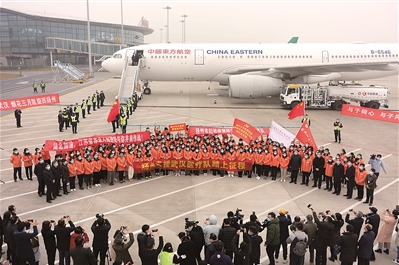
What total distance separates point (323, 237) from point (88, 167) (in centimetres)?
889

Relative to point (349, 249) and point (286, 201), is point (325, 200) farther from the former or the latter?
point (349, 249)

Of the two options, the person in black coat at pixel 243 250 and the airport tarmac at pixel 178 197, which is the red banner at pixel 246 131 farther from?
the person in black coat at pixel 243 250

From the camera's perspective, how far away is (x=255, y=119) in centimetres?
2495

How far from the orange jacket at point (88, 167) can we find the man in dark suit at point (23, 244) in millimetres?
5327

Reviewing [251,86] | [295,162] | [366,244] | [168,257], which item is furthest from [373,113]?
[168,257]

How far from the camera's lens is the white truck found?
27359 mm

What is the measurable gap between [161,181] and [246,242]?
7133 millimetres

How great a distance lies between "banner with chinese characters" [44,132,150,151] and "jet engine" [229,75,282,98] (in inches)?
657

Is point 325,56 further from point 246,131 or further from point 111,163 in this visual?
point 111,163

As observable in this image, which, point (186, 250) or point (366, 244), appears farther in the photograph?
point (366, 244)

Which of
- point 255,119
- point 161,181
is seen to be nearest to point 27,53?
point 255,119

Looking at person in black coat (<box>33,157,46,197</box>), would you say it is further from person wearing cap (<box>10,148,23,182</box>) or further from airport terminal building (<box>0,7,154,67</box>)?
airport terminal building (<box>0,7,154,67</box>)

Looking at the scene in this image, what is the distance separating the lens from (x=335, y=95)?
91.4 feet

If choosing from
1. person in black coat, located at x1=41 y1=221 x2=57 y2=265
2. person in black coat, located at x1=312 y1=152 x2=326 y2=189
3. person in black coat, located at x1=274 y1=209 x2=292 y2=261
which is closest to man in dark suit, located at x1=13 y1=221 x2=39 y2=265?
person in black coat, located at x1=41 y1=221 x2=57 y2=265
